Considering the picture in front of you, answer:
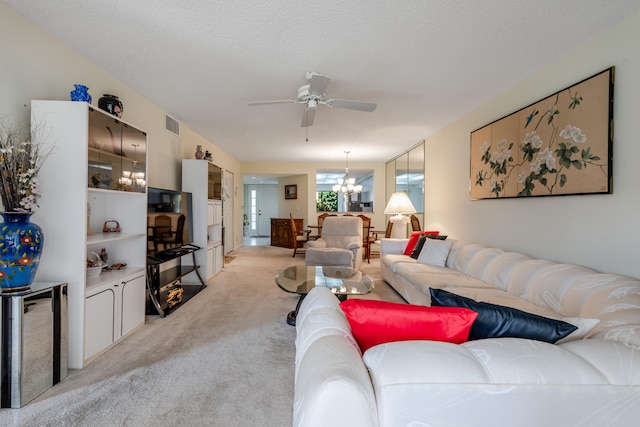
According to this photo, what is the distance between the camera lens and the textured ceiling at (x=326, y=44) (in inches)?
73.2

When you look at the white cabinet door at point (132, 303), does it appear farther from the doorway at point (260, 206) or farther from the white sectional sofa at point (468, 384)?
the doorway at point (260, 206)

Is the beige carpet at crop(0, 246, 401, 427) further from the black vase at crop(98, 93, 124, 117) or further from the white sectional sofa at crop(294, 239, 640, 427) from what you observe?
the black vase at crop(98, 93, 124, 117)

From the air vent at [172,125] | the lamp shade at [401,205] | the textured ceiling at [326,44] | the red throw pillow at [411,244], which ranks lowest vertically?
the red throw pillow at [411,244]

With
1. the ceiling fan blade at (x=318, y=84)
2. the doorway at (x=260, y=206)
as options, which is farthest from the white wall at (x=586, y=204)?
the doorway at (x=260, y=206)

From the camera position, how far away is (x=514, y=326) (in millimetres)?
979

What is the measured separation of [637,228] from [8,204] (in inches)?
157

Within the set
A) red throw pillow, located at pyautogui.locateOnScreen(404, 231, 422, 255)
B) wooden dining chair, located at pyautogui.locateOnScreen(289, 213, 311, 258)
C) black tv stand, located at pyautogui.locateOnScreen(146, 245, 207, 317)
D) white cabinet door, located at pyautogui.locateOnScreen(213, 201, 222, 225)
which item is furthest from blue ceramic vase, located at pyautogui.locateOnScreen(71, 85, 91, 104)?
wooden dining chair, located at pyautogui.locateOnScreen(289, 213, 311, 258)

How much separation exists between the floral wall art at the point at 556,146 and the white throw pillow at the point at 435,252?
79 centimetres

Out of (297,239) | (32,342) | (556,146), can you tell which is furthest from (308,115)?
(297,239)

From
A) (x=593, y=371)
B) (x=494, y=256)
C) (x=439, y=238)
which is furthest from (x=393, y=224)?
(x=593, y=371)

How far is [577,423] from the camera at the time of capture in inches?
29.3

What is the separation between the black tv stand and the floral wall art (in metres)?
3.77

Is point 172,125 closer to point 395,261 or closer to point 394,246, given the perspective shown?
point 395,261

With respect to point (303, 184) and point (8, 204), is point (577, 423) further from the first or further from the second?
point (303, 184)
